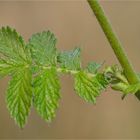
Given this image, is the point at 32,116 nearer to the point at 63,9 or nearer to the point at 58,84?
the point at 63,9

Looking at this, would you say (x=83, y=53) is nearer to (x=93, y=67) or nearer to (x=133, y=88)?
(x=93, y=67)

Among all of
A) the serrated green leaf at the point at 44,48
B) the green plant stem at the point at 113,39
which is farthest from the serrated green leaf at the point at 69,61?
the green plant stem at the point at 113,39

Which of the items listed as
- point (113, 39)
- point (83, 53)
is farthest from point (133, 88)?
point (83, 53)

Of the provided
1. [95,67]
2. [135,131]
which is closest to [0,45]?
[95,67]

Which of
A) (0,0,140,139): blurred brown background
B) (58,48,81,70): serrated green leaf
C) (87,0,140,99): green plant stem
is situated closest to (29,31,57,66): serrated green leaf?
(58,48,81,70): serrated green leaf

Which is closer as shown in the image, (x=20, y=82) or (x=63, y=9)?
(x=20, y=82)

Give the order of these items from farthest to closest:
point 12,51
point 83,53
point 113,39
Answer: point 83,53
point 12,51
point 113,39
